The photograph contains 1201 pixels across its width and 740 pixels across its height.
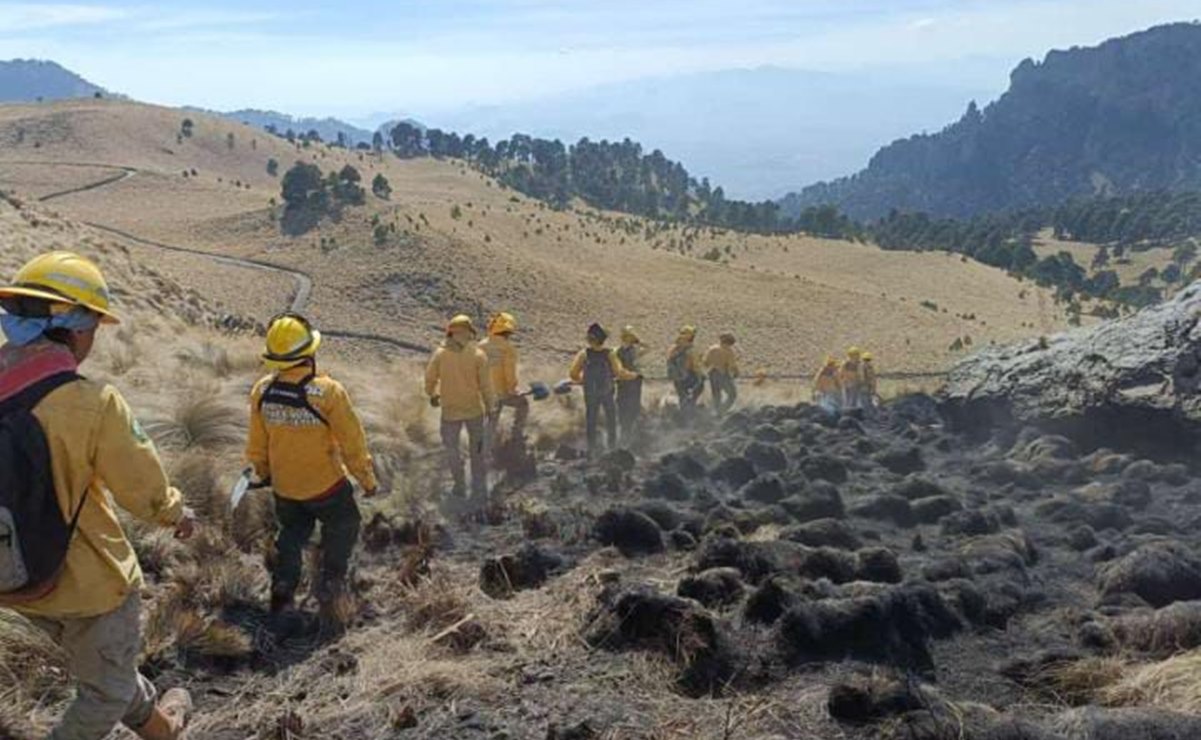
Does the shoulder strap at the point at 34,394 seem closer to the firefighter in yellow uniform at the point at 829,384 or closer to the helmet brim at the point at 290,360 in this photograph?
the helmet brim at the point at 290,360

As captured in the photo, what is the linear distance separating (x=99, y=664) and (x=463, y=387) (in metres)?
Answer: 6.70

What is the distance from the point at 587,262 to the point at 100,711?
138ft

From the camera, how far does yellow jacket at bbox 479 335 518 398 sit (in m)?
12.0

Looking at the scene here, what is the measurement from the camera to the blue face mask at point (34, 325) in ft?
11.5

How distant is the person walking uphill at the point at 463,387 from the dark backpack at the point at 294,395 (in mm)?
4012

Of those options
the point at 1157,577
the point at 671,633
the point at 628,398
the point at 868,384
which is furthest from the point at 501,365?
the point at 868,384

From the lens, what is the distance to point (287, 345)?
6.10m

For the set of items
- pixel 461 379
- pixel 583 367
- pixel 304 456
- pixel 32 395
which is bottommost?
pixel 583 367

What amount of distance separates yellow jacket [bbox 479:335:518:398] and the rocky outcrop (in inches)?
267

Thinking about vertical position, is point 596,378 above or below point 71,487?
below

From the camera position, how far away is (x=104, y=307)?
144 inches

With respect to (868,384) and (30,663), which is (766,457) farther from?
(30,663)

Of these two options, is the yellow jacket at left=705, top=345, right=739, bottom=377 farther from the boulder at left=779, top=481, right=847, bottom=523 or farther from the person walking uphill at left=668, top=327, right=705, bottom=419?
the boulder at left=779, top=481, right=847, bottom=523

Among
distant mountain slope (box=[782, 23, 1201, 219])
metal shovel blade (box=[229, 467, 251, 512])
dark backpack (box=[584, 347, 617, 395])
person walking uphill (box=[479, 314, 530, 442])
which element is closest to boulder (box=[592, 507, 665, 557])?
metal shovel blade (box=[229, 467, 251, 512])
